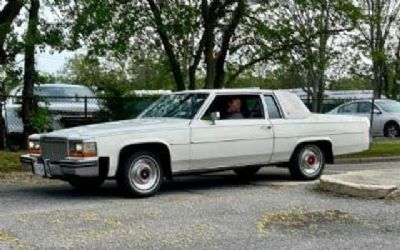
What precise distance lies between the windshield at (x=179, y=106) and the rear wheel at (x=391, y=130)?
15.2 m

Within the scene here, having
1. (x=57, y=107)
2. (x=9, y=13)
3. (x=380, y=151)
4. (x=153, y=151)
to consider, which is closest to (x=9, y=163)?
(x=9, y=13)

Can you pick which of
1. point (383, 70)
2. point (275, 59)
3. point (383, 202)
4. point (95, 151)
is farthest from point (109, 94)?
point (383, 70)

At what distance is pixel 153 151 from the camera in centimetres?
1062

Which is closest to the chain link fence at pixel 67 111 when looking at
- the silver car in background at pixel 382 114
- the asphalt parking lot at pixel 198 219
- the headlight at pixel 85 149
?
the asphalt parking lot at pixel 198 219

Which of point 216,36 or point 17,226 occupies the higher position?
point 216,36

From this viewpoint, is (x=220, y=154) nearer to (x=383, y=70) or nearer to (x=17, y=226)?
(x=17, y=226)

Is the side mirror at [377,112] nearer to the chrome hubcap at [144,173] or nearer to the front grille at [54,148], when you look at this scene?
the chrome hubcap at [144,173]

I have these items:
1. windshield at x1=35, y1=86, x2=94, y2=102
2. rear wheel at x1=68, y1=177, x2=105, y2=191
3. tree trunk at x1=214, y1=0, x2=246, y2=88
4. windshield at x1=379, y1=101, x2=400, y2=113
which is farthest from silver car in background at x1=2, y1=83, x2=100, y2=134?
windshield at x1=379, y1=101, x2=400, y2=113

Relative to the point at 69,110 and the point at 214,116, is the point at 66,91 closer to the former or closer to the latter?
the point at 69,110

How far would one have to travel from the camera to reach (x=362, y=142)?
13156 mm

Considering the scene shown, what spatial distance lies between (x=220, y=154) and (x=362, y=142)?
3.29 meters

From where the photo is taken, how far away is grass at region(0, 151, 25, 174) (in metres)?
14.3

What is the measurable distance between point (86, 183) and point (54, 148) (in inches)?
42.4

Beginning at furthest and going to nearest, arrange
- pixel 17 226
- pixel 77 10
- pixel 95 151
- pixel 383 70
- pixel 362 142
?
pixel 383 70 < pixel 77 10 < pixel 362 142 < pixel 95 151 < pixel 17 226
